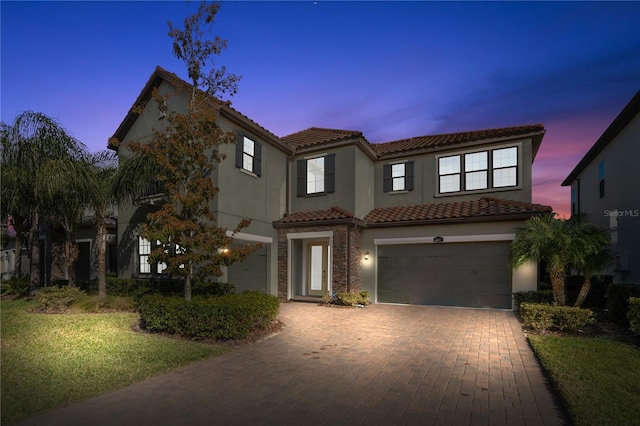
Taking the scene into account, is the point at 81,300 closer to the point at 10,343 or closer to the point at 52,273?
the point at 10,343

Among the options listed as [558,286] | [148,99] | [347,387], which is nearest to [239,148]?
[148,99]

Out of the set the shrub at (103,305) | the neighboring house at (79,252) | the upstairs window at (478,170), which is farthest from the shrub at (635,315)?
the neighboring house at (79,252)

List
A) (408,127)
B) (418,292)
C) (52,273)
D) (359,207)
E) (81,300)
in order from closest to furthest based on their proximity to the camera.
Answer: (81,300) → (418,292) → (359,207) → (52,273) → (408,127)

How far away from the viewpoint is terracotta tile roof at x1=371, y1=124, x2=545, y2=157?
14328 millimetres

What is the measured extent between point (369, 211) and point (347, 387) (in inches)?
464

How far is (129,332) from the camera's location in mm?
8797

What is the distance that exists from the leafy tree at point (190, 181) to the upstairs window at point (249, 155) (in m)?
3.04

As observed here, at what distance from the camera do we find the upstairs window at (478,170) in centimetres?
1477

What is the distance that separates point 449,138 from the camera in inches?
647

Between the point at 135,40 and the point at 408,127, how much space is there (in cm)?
1696

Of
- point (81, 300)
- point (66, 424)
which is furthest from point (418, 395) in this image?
point (81, 300)

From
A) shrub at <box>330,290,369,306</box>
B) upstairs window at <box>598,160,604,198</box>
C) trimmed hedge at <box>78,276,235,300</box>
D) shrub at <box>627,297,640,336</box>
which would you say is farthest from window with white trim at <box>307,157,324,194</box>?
upstairs window at <box>598,160,604,198</box>

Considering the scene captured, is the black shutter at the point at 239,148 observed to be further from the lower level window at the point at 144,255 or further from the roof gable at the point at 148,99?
the lower level window at the point at 144,255

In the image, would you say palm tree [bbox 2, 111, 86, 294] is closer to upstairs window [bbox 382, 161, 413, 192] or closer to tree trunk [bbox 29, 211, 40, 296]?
tree trunk [bbox 29, 211, 40, 296]
